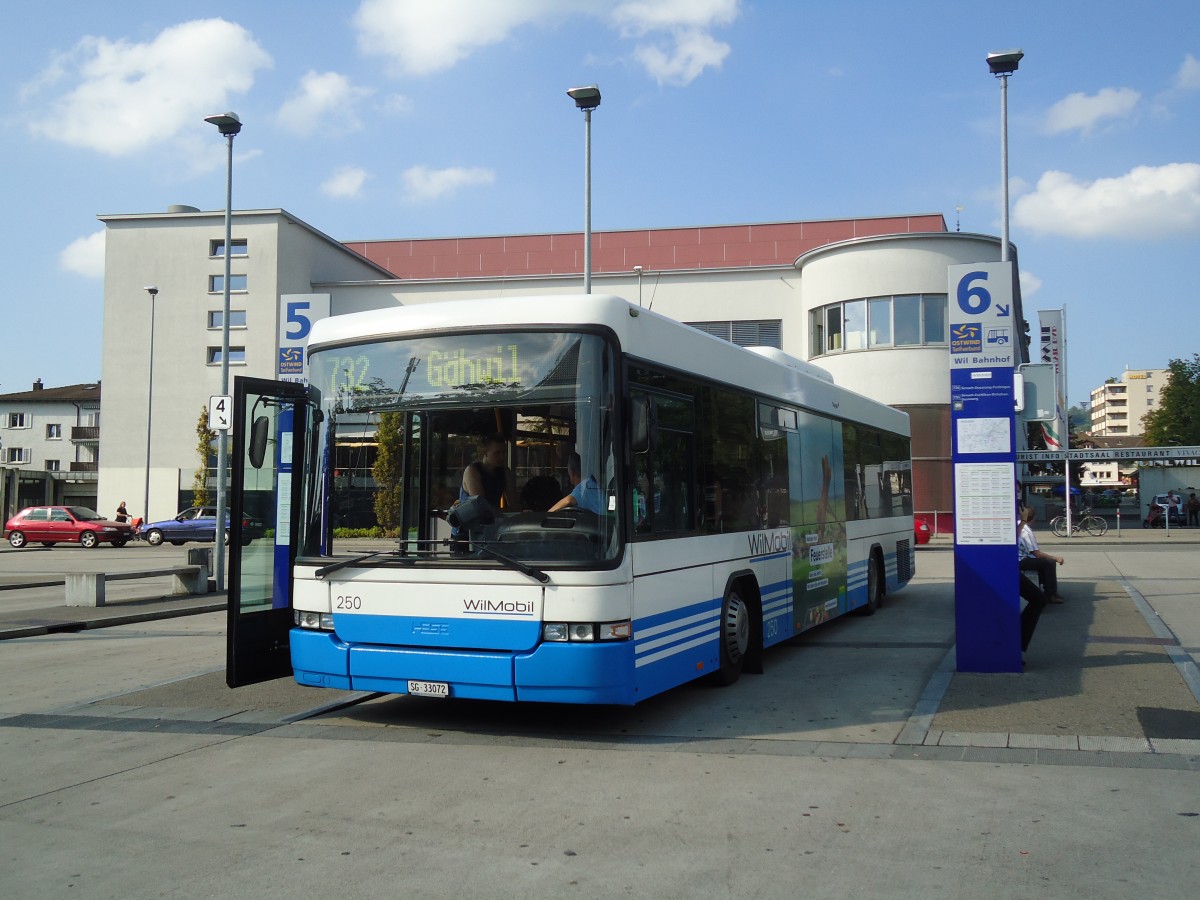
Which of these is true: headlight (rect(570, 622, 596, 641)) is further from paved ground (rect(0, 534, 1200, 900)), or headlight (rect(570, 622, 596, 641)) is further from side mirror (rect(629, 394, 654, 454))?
side mirror (rect(629, 394, 654, 454))

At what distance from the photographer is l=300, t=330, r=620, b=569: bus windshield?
721 centimetres

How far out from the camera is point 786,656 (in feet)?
37.4

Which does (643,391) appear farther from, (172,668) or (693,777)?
(172,668)

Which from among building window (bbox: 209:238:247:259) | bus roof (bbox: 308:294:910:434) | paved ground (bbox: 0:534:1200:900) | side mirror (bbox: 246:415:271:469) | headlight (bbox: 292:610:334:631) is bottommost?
paved ground (bbox: 0:534:1200:900)

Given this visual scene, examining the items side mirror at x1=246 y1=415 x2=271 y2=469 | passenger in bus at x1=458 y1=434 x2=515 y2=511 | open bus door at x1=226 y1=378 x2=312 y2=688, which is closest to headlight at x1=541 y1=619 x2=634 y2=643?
passenger in bus at x1=458 y1=434 x2=515 y2=511

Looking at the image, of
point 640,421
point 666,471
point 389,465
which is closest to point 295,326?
point 389,465

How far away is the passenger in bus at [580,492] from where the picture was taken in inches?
282

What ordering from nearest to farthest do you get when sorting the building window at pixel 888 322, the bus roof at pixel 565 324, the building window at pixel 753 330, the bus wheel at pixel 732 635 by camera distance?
1. the bus roof at pixel 565 324
2. the bus wheel at pixel 732 635
3. the building window at pixel 888 322
4. the building window at pixel 753 330

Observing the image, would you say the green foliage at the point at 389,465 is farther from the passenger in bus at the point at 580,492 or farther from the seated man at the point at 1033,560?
the seated man at the point at 1033,560

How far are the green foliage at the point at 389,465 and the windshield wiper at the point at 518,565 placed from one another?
1.05 metres

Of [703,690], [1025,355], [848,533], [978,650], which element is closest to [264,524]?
[703,690]

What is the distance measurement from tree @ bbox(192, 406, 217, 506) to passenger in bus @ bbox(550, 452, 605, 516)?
137 ft

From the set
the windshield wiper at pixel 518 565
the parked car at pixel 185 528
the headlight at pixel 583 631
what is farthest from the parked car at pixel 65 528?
the headlight at pixel 583 631

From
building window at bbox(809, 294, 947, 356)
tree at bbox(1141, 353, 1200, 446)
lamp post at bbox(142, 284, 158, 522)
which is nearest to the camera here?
building window at bbox(809, 294, 947, 356)
